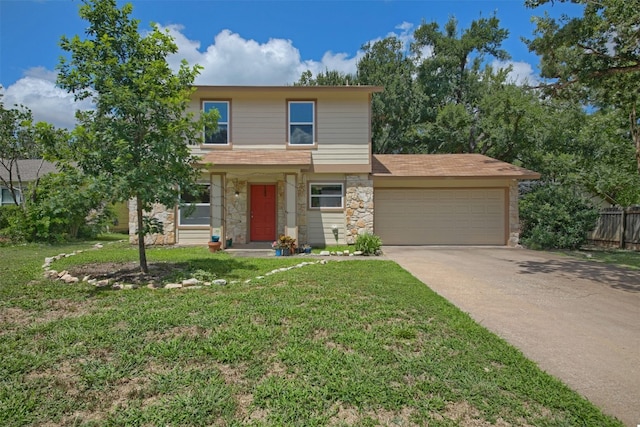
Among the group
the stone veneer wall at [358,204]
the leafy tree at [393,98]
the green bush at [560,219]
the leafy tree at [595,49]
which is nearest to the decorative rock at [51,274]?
the stone veneer wall at [358,204]

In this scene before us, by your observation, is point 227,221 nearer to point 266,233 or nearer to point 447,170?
point 266,233

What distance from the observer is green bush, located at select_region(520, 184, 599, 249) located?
11.5 m

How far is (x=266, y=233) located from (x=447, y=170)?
718 centimetres

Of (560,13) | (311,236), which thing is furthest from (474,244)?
(560,13)

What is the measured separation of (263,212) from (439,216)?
6650 mm

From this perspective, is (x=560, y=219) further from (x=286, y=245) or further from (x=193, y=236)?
(x=193, y=236)

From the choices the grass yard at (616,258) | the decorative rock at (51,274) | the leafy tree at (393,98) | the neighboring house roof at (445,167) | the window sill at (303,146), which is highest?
the leafy tree at (393,98)

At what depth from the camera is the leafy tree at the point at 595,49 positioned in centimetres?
749

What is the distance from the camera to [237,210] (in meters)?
12.0

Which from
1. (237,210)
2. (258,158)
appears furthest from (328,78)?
(237,210)

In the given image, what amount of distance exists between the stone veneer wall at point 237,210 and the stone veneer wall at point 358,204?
12.2 ft

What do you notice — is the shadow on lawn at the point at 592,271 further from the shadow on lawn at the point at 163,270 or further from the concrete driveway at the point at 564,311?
the shadow on lawn at the point at 163,270

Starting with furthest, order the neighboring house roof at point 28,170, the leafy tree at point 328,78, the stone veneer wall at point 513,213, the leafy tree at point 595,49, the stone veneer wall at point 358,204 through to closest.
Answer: the leafy tree at point 328,78, the neighboring house roof at point 28,170, the stone veneer wall at point 513,213, the stone veneer wall at point 358,204, the leafy tree at point 595,49

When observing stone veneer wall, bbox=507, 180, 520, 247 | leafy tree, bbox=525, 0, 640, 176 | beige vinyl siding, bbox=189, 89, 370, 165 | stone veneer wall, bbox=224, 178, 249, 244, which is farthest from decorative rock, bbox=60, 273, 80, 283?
stone veneer wall, bbox=507, 180, 520, 247
